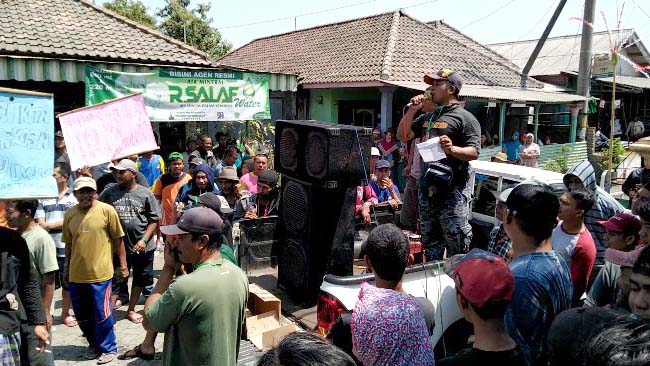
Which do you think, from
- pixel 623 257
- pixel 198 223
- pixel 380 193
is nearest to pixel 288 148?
A: pixel 198 223

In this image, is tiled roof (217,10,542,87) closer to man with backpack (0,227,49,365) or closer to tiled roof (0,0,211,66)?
tiled roof (0,0,211,66)

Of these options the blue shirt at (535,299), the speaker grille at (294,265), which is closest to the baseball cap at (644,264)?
the blue shirt at (535,299)

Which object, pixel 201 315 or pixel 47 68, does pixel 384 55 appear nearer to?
pixel 47 68

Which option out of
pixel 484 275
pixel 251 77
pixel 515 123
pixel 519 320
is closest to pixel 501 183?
pixel 519 320

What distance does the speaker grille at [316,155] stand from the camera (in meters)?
4.56

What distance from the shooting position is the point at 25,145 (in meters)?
3.42

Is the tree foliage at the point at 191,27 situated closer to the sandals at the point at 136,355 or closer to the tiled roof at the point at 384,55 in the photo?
the tiled roof at the point at 384,55

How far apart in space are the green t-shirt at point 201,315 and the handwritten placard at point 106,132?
3.20 m

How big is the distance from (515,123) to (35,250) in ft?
53.9

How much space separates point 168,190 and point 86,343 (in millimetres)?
2061

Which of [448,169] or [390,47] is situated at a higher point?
[390,47]

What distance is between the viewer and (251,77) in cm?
1170

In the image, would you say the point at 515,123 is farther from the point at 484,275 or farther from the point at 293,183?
the point at 484,275

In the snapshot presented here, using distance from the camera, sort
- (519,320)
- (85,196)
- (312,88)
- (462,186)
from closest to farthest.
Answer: (519,320)
(462,186)
(85,196)
(312,88)
